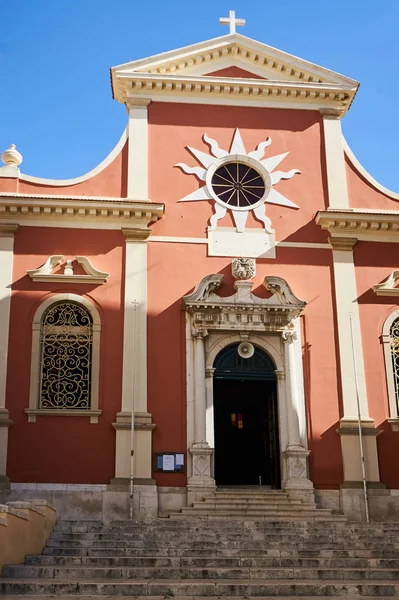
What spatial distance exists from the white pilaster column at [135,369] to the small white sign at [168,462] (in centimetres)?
28

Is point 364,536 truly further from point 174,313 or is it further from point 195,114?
point 195,114

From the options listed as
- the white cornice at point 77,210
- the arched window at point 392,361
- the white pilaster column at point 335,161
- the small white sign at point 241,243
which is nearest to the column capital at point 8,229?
the white cornice at point 77,210

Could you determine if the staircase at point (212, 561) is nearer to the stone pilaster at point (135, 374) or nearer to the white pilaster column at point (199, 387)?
the stone pilaster at point (135, 374)

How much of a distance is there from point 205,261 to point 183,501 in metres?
4.99

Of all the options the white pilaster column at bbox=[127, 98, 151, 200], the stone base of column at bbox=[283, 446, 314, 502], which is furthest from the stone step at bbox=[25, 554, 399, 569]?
the white pilaster column at bbox=[127, 98, 151, 200]

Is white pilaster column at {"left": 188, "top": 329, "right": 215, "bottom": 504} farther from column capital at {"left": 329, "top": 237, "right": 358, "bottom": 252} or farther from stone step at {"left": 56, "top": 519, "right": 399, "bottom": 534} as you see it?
column capital at {"left": 329, "top": 237, "right": 358, "bottom": 252}

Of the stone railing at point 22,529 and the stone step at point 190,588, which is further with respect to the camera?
the stone railing at point 22,529

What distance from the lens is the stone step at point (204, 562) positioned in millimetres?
11695

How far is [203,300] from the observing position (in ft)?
54.5

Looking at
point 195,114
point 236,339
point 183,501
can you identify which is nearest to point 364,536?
point 183,501

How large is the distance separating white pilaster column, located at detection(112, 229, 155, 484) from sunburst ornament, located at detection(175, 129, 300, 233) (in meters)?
1.77

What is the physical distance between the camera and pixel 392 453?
16.4 m

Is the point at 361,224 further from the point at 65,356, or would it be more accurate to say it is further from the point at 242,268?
the point at 65,356

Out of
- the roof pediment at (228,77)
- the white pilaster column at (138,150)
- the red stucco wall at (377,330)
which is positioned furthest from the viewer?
the roof pediment at (228,77)
